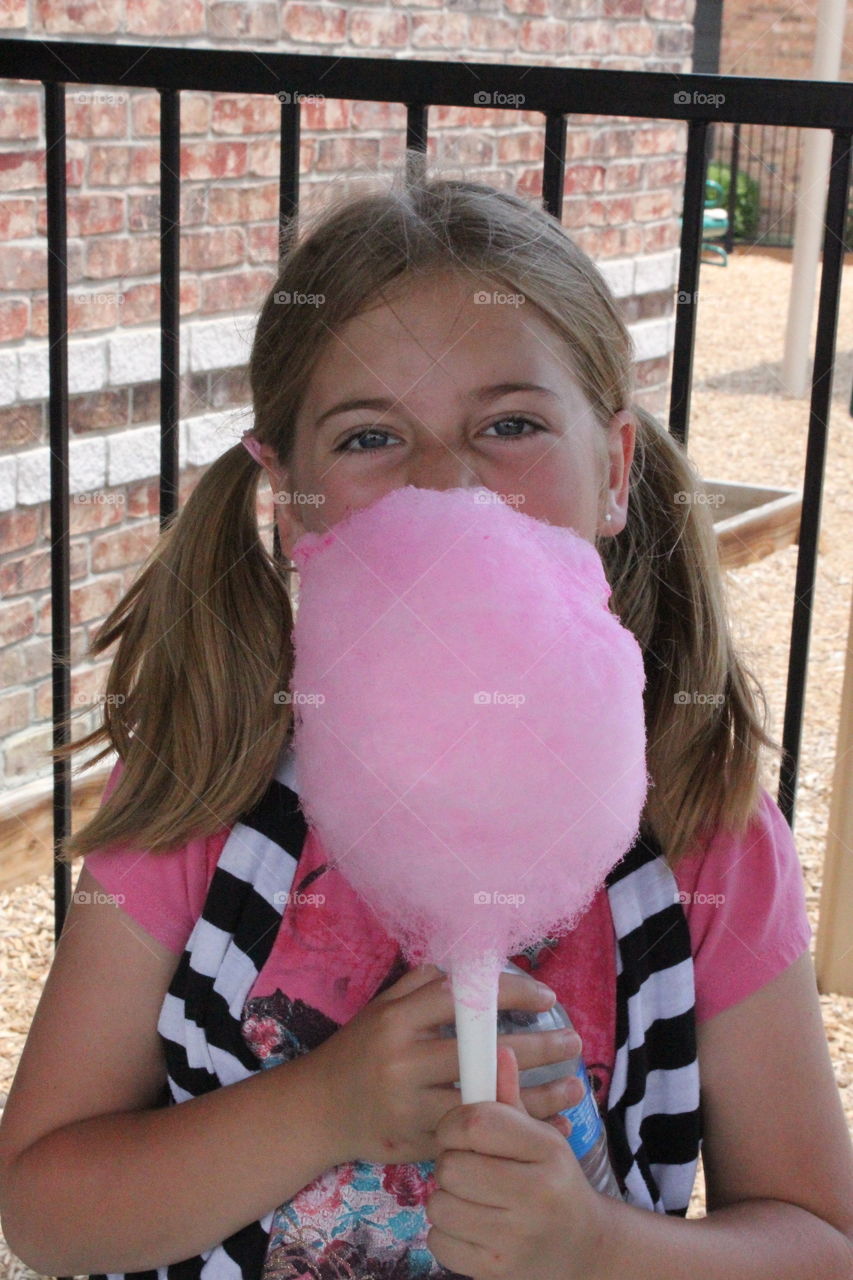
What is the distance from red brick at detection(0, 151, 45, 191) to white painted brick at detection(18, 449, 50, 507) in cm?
46

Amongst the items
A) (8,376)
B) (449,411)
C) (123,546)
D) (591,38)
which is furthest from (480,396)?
(591,38)

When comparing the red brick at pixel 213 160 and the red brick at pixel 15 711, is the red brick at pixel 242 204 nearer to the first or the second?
the red brick at pixel 213 160

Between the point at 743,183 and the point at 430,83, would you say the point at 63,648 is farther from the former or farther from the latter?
the point at 743,183

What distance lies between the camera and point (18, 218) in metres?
2.58

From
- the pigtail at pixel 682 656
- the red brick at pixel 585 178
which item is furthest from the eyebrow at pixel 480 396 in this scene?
the red brick at pixel 585 178

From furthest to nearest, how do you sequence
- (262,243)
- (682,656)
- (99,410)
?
(262,243)
(99,410)
(682,656)

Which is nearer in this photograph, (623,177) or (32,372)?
(32,372)

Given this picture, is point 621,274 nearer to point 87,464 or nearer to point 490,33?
point 490,33

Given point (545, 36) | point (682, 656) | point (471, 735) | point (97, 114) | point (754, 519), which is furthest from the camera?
point (754, 519)

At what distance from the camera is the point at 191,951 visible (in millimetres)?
1157

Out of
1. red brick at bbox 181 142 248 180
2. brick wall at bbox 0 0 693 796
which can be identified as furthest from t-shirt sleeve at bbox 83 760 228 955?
red brick at bbox 181 142 248 180

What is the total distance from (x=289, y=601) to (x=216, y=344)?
1859mm

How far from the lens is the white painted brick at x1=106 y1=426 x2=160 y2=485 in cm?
289

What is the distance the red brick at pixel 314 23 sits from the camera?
127 inches
